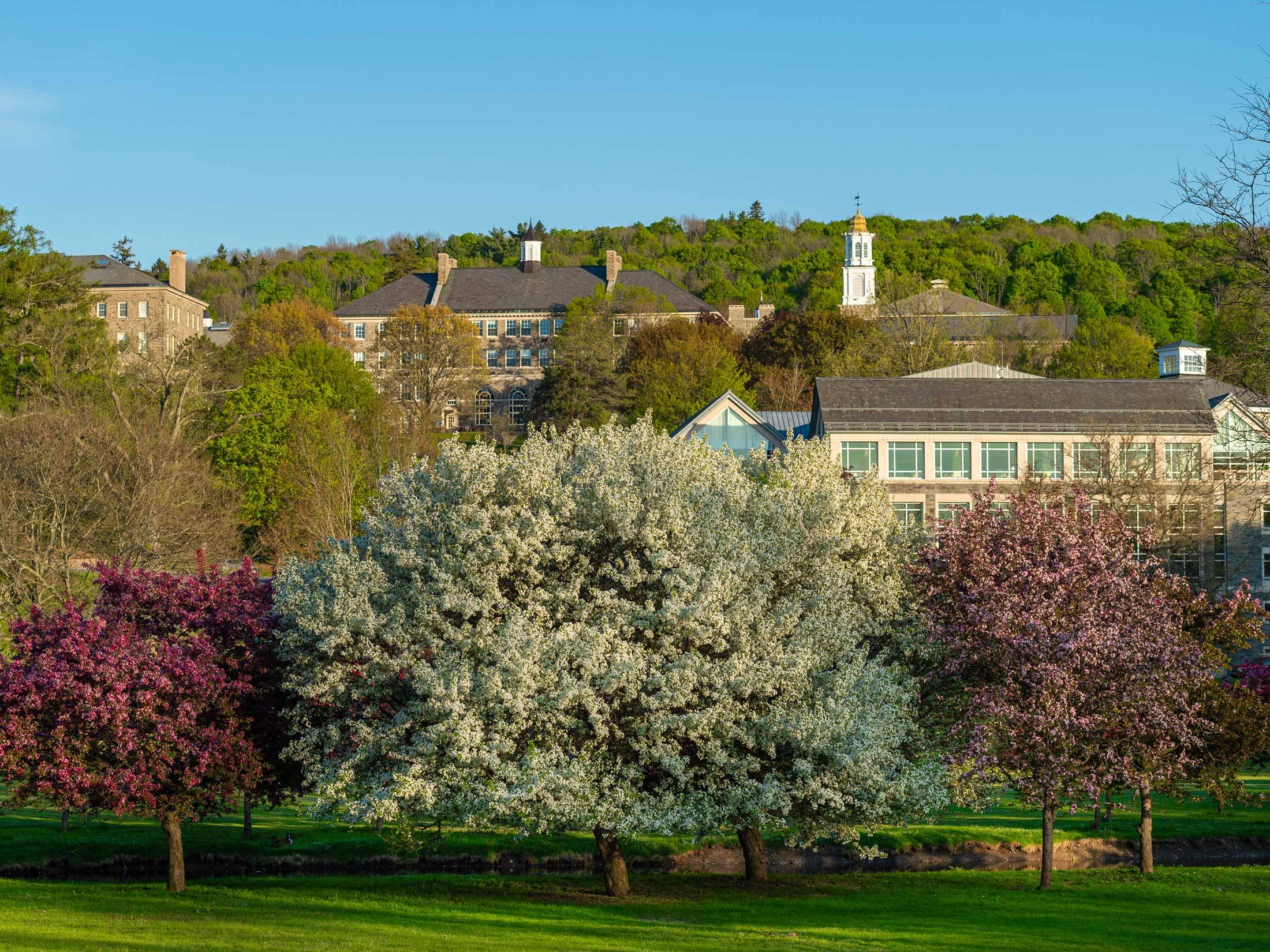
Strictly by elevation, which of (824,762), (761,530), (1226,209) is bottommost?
(824,762)

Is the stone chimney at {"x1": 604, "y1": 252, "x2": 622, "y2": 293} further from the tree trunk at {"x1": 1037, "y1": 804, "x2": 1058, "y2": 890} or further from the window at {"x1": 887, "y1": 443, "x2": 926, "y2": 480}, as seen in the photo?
the tree trunk at {"x1": 1037, "y1": 804, "x2": 1058, "y2": 890}

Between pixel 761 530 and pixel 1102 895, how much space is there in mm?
11144

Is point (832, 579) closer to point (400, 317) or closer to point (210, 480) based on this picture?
point (210, 480)

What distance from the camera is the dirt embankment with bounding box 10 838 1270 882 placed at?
125 feet

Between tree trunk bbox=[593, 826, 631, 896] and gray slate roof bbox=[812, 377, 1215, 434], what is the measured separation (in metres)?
51.0

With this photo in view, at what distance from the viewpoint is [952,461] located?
8138 cm

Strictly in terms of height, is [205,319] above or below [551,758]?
above

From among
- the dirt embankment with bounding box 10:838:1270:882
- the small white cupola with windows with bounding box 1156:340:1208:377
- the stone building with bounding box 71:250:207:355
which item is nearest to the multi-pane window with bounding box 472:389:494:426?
the stone building with bounding box 71:250:207:355

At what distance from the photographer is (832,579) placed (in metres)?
33.0

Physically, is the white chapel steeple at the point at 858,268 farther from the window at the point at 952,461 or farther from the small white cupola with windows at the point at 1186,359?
the window at the point at 952,461

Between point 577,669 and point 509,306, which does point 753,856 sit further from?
point 509,306

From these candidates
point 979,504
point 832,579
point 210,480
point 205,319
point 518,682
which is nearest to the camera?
Answer: point 518,682

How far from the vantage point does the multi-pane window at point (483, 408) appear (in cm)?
15538

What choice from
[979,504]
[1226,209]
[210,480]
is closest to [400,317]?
[210,480]
